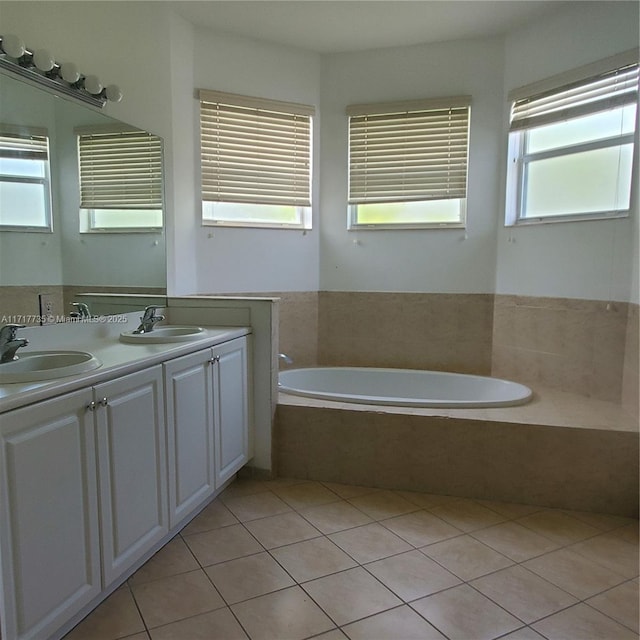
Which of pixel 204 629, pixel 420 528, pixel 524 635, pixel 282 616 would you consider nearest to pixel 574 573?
pixel 524 635

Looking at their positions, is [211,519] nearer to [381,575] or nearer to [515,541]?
[381,575]

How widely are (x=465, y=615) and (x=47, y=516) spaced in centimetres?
135

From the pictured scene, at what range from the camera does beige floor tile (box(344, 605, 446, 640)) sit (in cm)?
156

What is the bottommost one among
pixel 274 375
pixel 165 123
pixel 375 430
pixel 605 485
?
pixel 605 485

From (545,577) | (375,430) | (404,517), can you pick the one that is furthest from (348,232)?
(545,577)

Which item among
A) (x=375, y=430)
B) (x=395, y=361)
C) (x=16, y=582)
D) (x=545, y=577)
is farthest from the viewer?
(x=395, y=361)

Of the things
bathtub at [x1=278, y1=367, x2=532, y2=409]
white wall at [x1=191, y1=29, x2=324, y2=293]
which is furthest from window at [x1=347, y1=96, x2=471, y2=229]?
bathtub at [x1=278, y1=367, x2=532, y2=409]

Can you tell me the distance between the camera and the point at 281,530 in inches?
86.6

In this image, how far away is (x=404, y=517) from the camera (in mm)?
2320

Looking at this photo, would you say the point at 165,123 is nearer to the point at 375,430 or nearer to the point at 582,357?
the point at 375,430

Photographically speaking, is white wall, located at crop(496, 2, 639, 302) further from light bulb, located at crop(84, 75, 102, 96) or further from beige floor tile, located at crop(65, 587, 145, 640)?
beige floor tile, located at crop(65, 587, 145, 640)

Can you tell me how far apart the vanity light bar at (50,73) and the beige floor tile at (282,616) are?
2.09 meters

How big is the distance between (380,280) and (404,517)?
1808 millimetres

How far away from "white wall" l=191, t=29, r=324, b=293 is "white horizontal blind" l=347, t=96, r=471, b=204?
0.32 m
